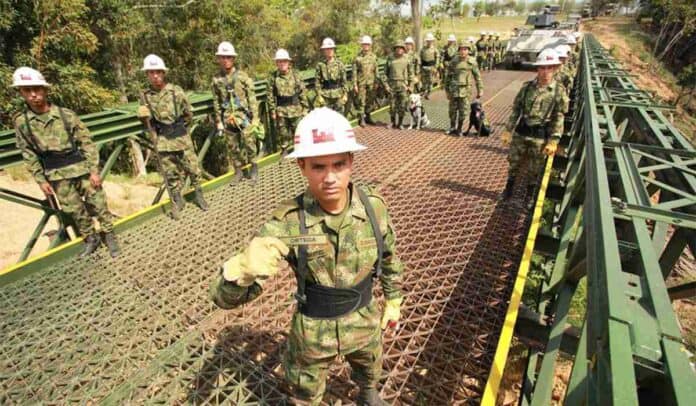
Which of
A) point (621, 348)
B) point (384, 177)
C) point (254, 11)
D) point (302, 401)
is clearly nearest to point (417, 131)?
point (384, 177)

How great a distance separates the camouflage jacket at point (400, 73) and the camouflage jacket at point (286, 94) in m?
2.36

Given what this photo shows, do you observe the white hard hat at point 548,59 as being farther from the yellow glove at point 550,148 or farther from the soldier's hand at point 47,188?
the soldier's hand at point 47,188

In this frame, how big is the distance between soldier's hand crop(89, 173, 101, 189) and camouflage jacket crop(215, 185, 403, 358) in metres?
3.36

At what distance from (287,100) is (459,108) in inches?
134

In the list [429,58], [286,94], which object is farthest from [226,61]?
[429,58]

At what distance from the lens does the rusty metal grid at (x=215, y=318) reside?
2.72 meters

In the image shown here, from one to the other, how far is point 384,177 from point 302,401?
13.1 feet

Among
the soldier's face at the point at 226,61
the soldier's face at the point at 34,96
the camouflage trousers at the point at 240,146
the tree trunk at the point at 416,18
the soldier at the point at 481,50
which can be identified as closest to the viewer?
the soldier's face at the point at 34,96

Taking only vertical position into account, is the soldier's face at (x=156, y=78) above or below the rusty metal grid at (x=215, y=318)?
above

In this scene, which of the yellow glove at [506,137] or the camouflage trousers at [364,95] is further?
the camouflage trousers at [364,95]

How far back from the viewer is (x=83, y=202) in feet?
14.3

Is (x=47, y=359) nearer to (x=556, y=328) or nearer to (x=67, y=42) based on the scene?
(x=556, y=328)

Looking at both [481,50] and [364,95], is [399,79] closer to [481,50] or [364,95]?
[364,95]

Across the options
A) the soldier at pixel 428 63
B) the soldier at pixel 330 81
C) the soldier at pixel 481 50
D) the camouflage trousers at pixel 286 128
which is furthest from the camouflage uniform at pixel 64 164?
the soldier at pixel 481 50
